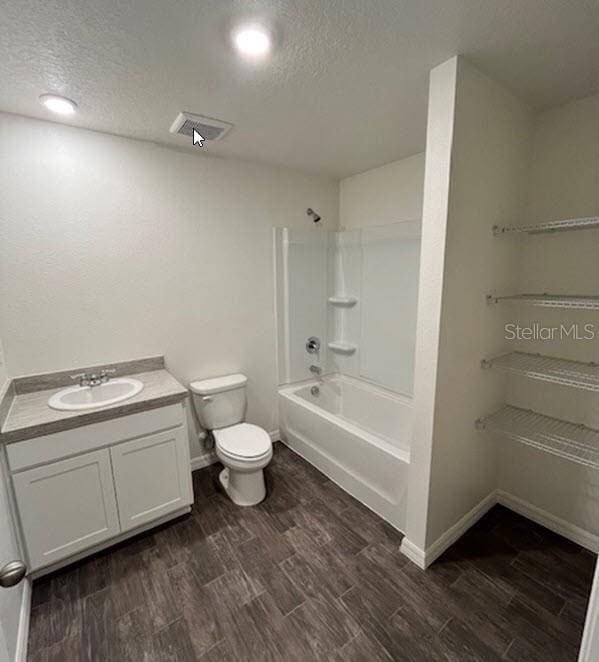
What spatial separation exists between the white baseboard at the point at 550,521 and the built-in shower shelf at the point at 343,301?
178cm

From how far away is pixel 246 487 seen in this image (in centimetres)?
218

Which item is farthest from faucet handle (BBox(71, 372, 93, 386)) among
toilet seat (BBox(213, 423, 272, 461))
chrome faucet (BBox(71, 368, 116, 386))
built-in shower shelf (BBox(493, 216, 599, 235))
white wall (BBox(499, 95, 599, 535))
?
white wall (BBox(499, 95, 599, 535))

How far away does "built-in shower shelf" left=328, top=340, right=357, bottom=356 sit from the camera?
309 cm

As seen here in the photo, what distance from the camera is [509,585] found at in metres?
1.61

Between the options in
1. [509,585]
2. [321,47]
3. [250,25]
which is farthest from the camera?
[509,585]

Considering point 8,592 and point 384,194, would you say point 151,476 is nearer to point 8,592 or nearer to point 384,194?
point 8,592

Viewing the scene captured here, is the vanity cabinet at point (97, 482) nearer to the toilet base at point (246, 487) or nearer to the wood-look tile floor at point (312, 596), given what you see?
the wood-look tile floor at point (312, 596)

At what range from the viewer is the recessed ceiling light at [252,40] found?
115 cm

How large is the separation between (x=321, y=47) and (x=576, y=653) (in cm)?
258

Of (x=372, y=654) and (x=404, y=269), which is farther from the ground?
(x=404, y=269)

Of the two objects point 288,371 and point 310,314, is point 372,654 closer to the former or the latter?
point 288,371

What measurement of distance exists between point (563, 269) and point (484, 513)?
5.07ft

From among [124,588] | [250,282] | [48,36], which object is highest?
[48,36]

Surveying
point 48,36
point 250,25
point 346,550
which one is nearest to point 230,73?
point 250,25
